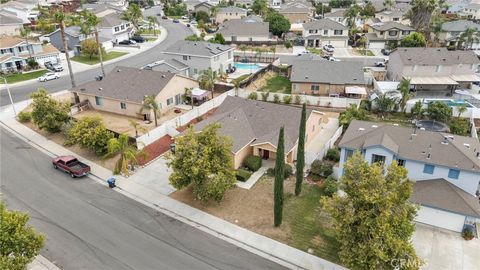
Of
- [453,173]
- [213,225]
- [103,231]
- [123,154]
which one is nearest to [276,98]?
[123,154]

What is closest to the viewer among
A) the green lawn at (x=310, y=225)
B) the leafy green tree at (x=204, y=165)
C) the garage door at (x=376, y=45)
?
the green lawn at (x=310, y=225)

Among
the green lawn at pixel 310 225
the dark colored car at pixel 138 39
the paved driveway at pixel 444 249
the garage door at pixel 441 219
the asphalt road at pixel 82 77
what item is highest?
the dark colored car at pixel 138 39

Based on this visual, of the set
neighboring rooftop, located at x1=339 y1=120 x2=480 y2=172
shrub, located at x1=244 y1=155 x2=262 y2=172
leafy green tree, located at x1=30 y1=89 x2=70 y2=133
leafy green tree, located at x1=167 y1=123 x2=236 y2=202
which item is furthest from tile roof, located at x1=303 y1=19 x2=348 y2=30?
leafy green tree, located at x1=167 y1=123 x2=236 y2=202

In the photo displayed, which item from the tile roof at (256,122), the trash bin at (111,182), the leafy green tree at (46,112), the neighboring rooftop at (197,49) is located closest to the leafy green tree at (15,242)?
the trash bin at (111,182)

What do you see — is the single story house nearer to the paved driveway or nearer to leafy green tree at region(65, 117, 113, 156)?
the paved driveway

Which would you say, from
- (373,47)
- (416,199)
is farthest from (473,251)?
(373,47)

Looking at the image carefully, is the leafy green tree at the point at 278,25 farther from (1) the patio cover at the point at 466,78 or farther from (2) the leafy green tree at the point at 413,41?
(1) the patio cover at the point at 466,78
